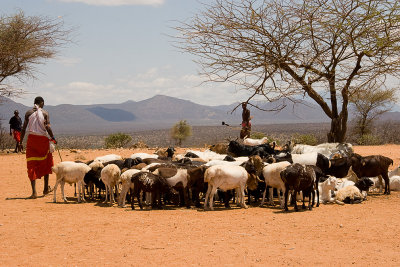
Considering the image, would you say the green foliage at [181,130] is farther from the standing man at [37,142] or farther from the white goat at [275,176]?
the white goat at [275,176]

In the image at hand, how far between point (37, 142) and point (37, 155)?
30cm

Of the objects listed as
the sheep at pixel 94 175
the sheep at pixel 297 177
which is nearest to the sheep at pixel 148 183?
the sheep at pixel 94 175

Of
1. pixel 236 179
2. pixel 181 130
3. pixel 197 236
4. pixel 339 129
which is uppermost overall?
pixel 339 129

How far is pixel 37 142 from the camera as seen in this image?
36.4 ft

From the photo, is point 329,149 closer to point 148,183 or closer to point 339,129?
point 339,129

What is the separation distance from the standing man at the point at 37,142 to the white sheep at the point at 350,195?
250 inches

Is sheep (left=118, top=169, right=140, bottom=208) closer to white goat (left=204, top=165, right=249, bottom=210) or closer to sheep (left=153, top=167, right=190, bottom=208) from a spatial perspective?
sheep (left=153, top=167, right=190, bottom=208)

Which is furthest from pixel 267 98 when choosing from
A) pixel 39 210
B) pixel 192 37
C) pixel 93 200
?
pixel 39 210

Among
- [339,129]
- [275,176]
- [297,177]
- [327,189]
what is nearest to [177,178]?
[275,176]

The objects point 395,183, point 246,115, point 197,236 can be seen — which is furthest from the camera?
point 246,115

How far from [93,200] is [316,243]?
5885 mm

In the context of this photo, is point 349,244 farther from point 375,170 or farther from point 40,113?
point 40,113

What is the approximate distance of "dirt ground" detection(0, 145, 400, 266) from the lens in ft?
20.0

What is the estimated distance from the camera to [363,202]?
10422 millimetres
